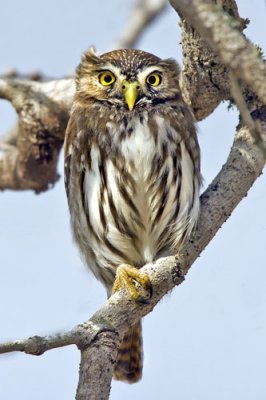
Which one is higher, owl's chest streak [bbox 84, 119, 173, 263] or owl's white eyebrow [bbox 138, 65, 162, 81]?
owl's white eyebrow [bbox 138, 65, 162, 81]

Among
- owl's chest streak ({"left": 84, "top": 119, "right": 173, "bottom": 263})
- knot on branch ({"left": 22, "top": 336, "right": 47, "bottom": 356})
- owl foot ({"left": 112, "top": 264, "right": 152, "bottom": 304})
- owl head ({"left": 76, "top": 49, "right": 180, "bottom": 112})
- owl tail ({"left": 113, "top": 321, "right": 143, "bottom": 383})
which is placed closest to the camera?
knot on branch ({"left": 22, "top": 336, "right": 47, "bottom": 356})

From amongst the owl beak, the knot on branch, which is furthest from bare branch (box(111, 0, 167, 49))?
the knot on branch

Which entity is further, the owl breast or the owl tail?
the owl tail

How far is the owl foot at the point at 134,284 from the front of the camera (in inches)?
166

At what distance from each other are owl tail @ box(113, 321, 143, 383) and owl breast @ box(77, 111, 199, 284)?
2.27 feet

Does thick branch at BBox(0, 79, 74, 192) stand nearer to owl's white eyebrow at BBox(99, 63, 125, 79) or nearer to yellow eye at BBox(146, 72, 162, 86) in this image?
owl's white eyebrow at BBox(99, 63, 125, 79)

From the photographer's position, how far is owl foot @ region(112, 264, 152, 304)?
166 inches

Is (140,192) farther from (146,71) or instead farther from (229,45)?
(229,45)

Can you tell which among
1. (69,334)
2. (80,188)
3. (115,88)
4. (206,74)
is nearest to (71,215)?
(80,188)

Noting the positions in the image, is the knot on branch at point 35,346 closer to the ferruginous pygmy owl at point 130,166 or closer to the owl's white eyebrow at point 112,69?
the ferruginous pygmy owl at point 130,166

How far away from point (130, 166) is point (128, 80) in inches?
24.1

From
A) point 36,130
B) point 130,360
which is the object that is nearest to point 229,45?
point 130,360

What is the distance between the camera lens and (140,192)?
15.8 ft

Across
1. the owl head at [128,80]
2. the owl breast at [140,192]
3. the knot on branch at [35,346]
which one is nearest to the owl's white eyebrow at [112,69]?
the owl head at [128,80]
